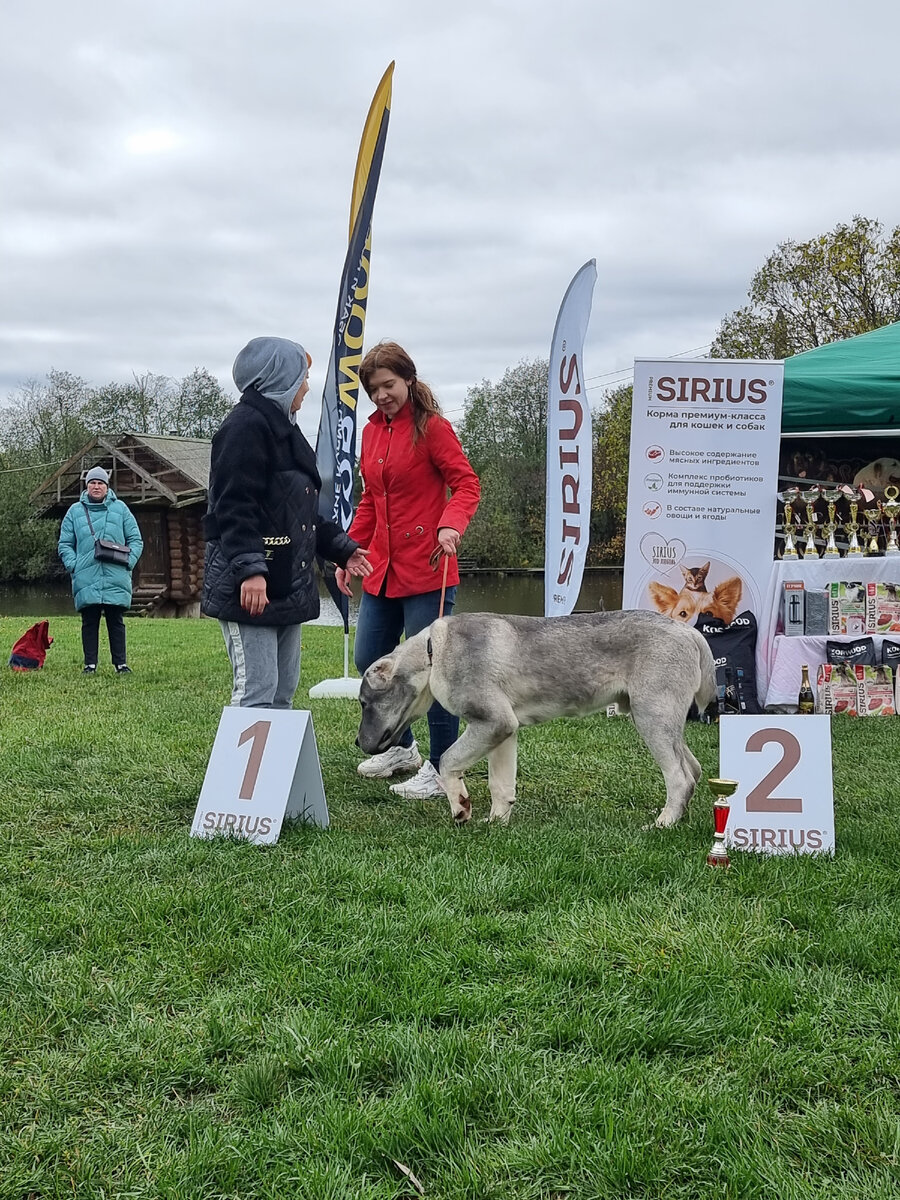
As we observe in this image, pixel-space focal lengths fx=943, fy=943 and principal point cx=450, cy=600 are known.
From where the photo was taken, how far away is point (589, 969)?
2834 millimetres

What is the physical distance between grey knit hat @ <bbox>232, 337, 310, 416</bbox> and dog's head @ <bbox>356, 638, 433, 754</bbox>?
4.32ft

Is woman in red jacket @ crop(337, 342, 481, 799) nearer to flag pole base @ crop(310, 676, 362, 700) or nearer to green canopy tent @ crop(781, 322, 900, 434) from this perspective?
flag pole base @ crop(310, 676, 362, 700)

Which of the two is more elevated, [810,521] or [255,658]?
[810,521]

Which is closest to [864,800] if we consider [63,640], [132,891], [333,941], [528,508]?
[333,941]

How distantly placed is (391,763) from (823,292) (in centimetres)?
2568

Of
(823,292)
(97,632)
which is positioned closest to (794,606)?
(97,632)

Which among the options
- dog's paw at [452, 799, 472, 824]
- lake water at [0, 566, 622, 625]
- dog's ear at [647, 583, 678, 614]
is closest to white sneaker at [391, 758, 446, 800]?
dog's paw at [452, 799, 472, 824]

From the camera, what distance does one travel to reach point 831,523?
8.33m

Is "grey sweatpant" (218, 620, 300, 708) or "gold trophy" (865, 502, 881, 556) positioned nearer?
"grey sweatpant" (218, 620, 300, 708)

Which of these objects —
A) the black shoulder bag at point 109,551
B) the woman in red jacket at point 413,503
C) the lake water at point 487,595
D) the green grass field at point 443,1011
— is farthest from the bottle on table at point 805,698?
the lake water at point 487,595

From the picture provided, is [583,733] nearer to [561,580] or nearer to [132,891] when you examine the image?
[561,580]

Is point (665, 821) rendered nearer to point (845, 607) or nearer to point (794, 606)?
point (794, 606)

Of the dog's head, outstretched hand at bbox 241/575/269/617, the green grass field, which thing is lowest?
the green grass field

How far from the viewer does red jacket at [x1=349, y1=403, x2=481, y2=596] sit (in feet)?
16.8
